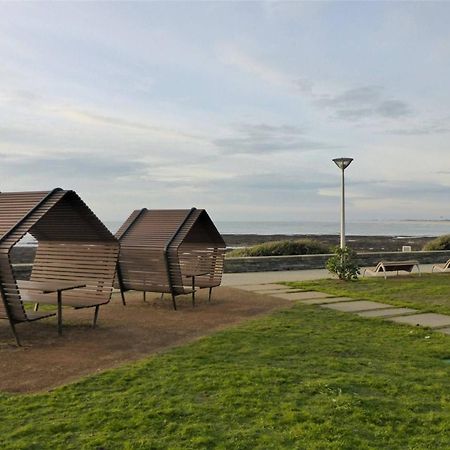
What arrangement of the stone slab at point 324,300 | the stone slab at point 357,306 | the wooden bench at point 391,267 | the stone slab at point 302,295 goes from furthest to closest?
the wooden bench at point 391,267, the stone slab at point 302,295, the stone slab at point 324,300, the stone slab at point 357,306

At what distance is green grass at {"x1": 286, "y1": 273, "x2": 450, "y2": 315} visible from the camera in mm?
10305

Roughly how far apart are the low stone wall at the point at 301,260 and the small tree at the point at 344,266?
10.4ft

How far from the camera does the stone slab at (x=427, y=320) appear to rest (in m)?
8.20

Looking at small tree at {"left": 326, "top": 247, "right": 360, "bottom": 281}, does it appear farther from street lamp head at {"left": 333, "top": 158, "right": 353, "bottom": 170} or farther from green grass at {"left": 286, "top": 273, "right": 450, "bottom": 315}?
street lamp head at {"left": 333, "top": 158, "right": 353, "bottom": 170}

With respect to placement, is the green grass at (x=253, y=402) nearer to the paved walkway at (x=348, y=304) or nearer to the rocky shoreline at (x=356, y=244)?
the paved walkway at (x=348, y=304)

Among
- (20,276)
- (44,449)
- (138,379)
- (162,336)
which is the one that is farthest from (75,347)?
(20,276)

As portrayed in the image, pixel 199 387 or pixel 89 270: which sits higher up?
pixel 89 270

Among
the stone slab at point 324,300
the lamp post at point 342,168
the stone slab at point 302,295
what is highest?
the lamp post at point 342,168

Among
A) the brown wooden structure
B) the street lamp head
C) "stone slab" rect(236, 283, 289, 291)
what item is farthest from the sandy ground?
the street lamp head

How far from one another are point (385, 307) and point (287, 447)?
6627 millimetres

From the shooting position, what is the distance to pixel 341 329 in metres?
7.82

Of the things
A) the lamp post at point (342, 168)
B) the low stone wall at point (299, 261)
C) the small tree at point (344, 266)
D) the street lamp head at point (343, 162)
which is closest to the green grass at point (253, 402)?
the small tree at point (344, 266)

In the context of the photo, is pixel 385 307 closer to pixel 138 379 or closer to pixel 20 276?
pixel 138 379

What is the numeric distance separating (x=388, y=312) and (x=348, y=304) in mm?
1088
